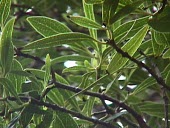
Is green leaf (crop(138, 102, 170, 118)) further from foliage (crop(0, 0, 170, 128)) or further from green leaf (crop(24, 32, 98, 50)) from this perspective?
green leaf (crop(24, 32, 98, 50))

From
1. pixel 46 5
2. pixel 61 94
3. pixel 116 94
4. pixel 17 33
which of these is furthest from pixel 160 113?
pixel 17 33

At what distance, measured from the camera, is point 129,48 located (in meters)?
0.90

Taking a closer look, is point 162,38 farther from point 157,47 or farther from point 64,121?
point 64,121

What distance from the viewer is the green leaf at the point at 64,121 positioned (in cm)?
98

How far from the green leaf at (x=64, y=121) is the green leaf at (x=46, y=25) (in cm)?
17

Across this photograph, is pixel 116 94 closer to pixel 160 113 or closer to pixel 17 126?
pixel 160 113

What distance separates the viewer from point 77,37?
86 cm

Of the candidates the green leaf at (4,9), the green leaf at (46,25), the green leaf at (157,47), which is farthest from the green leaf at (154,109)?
the green leaf at (4,9)

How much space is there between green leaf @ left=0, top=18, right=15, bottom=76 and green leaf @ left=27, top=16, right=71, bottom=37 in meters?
0.05

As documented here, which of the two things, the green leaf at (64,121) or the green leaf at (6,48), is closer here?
the green leaf at (6,48)

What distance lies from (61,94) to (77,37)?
21cm

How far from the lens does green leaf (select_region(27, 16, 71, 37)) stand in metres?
0.90

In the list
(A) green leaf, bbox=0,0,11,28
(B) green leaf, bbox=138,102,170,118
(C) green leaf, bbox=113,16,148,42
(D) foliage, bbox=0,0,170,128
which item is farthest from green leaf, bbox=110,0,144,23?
(B) green leaf, bbox=138,102,170,118

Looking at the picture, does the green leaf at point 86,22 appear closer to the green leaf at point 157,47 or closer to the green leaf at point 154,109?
the green leaf at point 157,47
